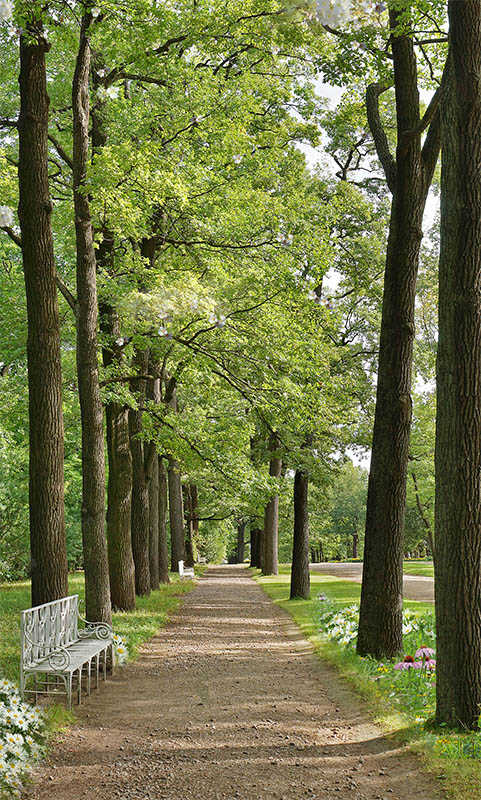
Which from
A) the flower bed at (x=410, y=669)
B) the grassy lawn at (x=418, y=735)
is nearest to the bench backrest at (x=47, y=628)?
the grassy lawn at (x=418, y=735)

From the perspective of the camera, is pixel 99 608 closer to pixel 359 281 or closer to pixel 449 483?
pixel 449 483

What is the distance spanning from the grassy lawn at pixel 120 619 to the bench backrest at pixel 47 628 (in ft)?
2.08

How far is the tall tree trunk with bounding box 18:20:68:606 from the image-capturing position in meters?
8.77

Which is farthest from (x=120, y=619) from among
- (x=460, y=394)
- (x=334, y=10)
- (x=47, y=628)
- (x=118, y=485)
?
(x=334, y=10)

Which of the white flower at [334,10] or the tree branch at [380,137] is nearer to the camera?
the white flower at [334,10]

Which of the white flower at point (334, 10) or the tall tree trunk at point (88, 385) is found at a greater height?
the white flower at point (334, 10)

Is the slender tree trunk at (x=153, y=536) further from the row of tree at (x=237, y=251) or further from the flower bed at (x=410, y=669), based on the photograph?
the flower bed at (x=410, y=669)

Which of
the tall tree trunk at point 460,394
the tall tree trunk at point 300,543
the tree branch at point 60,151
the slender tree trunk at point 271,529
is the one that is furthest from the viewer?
the slender tree trunk at point 271,529

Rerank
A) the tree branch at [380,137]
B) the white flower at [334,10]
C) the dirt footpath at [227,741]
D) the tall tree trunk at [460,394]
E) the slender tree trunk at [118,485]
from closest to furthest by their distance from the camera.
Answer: the dirt footpath at [227,741]
the tall tree trunk at [460,394]
the white flower at [334,10]
the tree branch at [380,137]
the slender tree trunk at [118,485]

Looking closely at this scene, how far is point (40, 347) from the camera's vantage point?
29.5 feet

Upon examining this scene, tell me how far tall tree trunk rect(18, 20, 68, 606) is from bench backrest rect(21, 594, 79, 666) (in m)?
0.29

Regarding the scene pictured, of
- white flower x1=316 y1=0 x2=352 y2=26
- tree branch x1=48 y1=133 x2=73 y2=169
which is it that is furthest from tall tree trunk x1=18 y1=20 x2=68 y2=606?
tree branch x1=48 y1=133 x2=73 y2=169

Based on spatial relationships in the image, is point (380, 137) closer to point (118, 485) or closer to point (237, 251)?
point (237, 251)

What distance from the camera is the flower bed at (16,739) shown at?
523 cm
